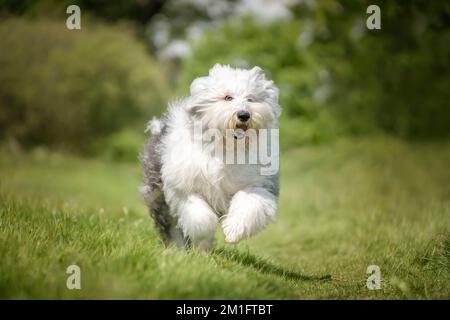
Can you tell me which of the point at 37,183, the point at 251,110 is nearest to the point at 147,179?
the point at 251,110

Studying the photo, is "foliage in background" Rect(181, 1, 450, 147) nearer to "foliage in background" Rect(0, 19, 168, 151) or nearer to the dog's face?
"foliage in background" Rect(0, 19, 168, 151)

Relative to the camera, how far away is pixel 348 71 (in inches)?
748

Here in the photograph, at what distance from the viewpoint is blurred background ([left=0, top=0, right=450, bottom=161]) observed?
17219 millimetres

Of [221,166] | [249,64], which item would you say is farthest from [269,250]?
[249,64]

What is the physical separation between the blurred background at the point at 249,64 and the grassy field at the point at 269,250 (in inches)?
243

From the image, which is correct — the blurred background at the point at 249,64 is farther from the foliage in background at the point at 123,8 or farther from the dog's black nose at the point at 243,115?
the dog's black nose at the point at 243,115

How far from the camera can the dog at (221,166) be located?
493cm

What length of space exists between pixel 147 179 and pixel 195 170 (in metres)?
0.87

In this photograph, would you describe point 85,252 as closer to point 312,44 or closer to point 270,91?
point 270,91

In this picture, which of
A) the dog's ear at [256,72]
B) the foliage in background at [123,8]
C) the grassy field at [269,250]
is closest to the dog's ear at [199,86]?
the dog's ear at [256,72]

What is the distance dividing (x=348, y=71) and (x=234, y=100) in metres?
14.6

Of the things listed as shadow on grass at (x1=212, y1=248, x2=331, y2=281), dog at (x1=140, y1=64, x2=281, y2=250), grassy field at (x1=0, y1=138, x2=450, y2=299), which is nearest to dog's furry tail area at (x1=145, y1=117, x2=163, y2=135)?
dog at (x1=140, y1=64, x2=281, y2=250)

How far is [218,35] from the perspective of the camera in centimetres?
1927

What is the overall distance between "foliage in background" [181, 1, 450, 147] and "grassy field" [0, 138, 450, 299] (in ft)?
24.1
